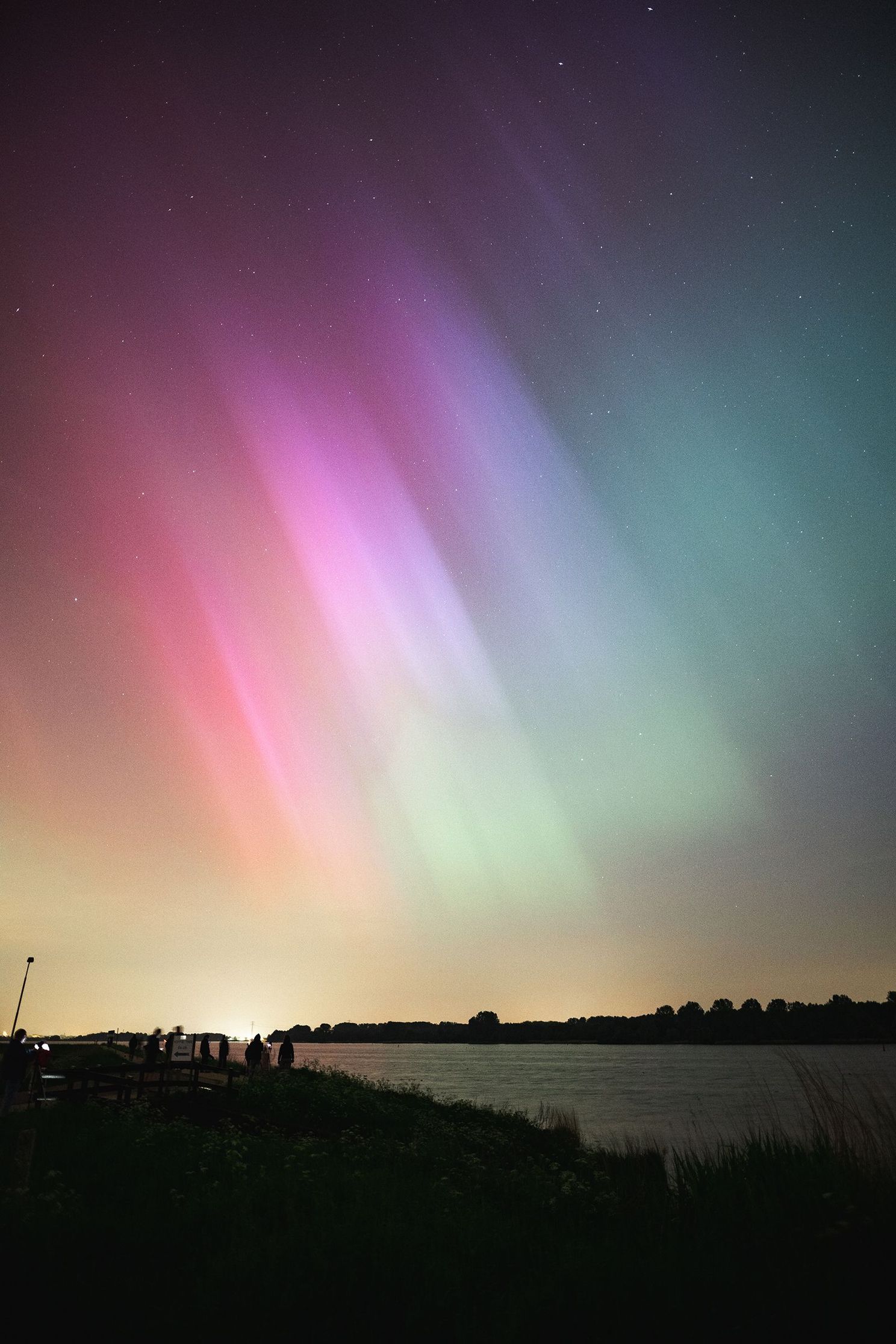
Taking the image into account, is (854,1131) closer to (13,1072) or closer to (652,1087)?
(13,1072)

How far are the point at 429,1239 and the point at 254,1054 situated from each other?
3180 cm

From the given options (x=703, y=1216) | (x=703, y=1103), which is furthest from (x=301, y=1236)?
(x=703, y=1103)

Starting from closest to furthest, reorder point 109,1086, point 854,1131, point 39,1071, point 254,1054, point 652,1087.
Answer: point 854,1131, point 109,1086, point 39,1071, point 254,1054, point 652,1087

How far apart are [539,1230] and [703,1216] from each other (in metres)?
2.39

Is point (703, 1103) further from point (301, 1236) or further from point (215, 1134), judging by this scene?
point (301, 1236)

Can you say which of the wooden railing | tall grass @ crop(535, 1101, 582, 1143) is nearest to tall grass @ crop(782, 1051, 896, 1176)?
the wooden railing

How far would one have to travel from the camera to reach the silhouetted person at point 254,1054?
3625cm

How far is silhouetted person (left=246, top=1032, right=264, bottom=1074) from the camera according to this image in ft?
119

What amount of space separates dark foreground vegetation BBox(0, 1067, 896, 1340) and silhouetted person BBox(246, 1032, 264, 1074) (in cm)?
2182

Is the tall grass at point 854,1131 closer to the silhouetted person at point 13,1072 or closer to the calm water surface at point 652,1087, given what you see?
the calm water surface at point 652,1087

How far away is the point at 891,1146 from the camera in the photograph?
41.1 feet

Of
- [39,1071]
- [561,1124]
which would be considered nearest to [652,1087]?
[561,1124]

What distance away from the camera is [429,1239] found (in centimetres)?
1017

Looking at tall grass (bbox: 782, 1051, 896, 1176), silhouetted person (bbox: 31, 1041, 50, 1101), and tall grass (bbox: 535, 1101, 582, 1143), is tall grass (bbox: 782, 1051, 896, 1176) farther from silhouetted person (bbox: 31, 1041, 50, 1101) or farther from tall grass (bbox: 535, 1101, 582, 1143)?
tall grass (bbox: 535, 1101, 582, 1143)
